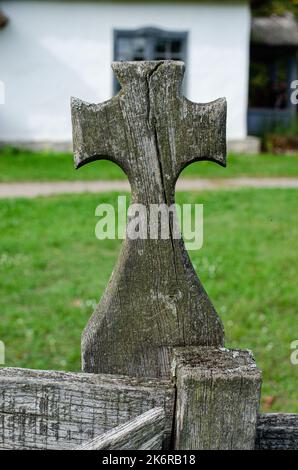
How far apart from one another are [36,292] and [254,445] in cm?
511

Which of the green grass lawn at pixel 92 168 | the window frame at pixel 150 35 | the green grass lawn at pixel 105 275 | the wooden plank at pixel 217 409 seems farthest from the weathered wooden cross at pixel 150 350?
the window frame at pixel 150 35

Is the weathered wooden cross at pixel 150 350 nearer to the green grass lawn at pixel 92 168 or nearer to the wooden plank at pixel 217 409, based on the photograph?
the wooden plank at pixel 217 409

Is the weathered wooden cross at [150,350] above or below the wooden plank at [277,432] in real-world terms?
above

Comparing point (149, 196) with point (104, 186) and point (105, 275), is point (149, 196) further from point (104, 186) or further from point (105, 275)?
point (104, 186)

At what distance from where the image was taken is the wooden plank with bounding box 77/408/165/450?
1.23 metres

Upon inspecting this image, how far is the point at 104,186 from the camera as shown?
1148 cm

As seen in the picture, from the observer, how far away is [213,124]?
146 centimetres

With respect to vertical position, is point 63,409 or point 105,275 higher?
point 63,409

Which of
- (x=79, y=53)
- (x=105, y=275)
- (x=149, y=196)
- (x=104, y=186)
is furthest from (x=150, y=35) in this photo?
(x=149, y=196)

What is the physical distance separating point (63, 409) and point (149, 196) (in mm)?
412

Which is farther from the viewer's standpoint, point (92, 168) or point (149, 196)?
point (92, 168)

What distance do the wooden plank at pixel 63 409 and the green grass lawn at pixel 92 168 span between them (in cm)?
1081

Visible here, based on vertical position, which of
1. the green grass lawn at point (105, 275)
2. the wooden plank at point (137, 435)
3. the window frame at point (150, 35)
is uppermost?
the window frame at point (150, 35)

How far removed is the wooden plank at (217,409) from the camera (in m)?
1.30
